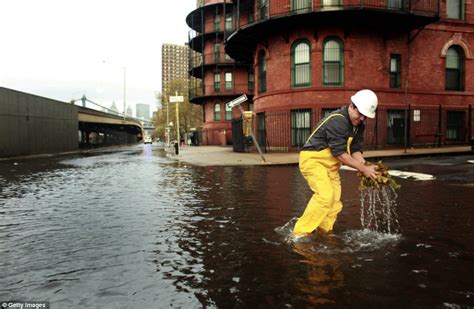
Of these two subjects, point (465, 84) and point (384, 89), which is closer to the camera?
point (384, 89)

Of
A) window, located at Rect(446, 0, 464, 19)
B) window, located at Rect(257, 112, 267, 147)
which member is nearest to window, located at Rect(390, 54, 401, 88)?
window, located at Rect(446, 0, 464, 19)

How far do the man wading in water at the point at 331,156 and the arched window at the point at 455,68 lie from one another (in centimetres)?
2442

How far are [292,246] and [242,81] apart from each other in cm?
4450

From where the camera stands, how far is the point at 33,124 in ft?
103

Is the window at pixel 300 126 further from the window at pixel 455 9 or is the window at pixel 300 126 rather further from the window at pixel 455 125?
the window at pixel 455 9

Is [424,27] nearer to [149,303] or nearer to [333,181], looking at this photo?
[333,181]

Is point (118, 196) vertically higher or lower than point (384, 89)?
lower

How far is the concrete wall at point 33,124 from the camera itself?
2748cm

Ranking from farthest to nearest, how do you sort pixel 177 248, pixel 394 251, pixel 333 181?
pixel 333 181, pixel 177 248, pixel 394 251

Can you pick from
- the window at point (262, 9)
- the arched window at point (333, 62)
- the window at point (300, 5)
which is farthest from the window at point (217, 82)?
the arched window at point (333, 62)

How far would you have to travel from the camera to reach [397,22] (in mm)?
23484

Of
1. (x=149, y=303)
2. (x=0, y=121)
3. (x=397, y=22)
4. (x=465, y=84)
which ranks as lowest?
(x=149, y=303)

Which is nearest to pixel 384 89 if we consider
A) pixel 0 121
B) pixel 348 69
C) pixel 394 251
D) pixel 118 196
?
pixel 348 69

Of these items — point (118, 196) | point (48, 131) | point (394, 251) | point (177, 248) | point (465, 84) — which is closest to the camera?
point (394, 251)
